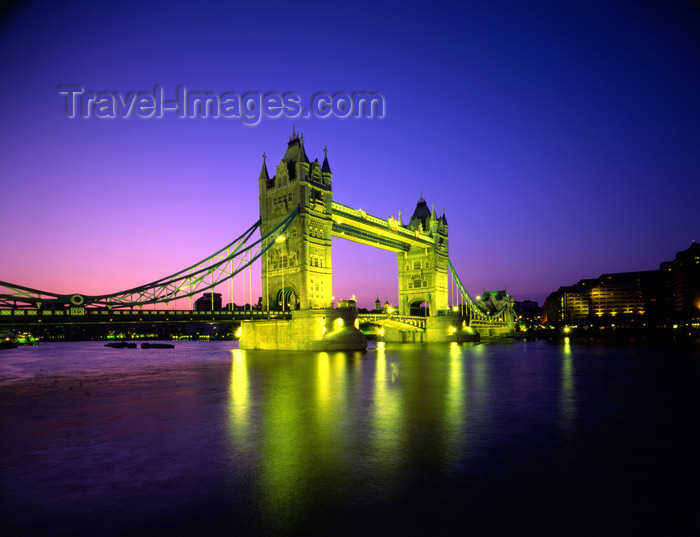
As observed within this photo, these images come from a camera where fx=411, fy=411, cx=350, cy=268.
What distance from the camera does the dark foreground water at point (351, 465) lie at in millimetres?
6254

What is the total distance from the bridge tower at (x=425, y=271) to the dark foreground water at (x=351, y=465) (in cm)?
7193

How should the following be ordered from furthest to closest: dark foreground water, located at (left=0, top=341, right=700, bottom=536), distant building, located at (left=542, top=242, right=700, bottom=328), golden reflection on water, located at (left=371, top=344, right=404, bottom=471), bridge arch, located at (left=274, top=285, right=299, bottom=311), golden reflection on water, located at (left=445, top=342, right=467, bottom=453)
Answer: distant building, located at (left=542, top=242, right=700, bottom=328)
bridge arch, located at (left=274, top=285, right=299, bottom=311)
golden reflection on water, located at (left=445, top=342, right=467, bottom=453)
golden reflection on water, located at (left=371, top=344, right=404, bottom=471)
dark foreground water, located at (left=0, top=341, right=700, bottom=536)

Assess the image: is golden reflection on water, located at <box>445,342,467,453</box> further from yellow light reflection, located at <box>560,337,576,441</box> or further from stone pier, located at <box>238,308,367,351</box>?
stone pier, located at <box>238,308,367,351</box>

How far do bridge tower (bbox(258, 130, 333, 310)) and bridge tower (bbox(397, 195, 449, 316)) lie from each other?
3465 centimetres

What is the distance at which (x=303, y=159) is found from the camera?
196ft

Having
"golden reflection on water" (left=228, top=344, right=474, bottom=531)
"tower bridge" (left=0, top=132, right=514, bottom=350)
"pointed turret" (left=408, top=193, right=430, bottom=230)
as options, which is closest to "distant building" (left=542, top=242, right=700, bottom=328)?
"pointed turret" (left=408, top=193, right=430, bottom=230)

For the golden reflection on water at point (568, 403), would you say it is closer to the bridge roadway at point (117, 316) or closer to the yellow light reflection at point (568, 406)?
the yellow light reflection at point (568, 406)

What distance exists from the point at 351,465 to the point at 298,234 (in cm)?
5119

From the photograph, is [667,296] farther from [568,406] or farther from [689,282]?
[568,406]

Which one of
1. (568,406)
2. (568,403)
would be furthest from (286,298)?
(568,406)

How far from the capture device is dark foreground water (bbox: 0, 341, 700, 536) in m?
6.25

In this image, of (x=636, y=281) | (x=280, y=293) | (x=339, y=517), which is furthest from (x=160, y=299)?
(x=636, y=281)

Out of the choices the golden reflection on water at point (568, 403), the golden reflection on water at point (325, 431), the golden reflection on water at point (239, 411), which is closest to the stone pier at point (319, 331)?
the golden reflection on water at point (239, 411)

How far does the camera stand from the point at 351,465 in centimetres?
886
